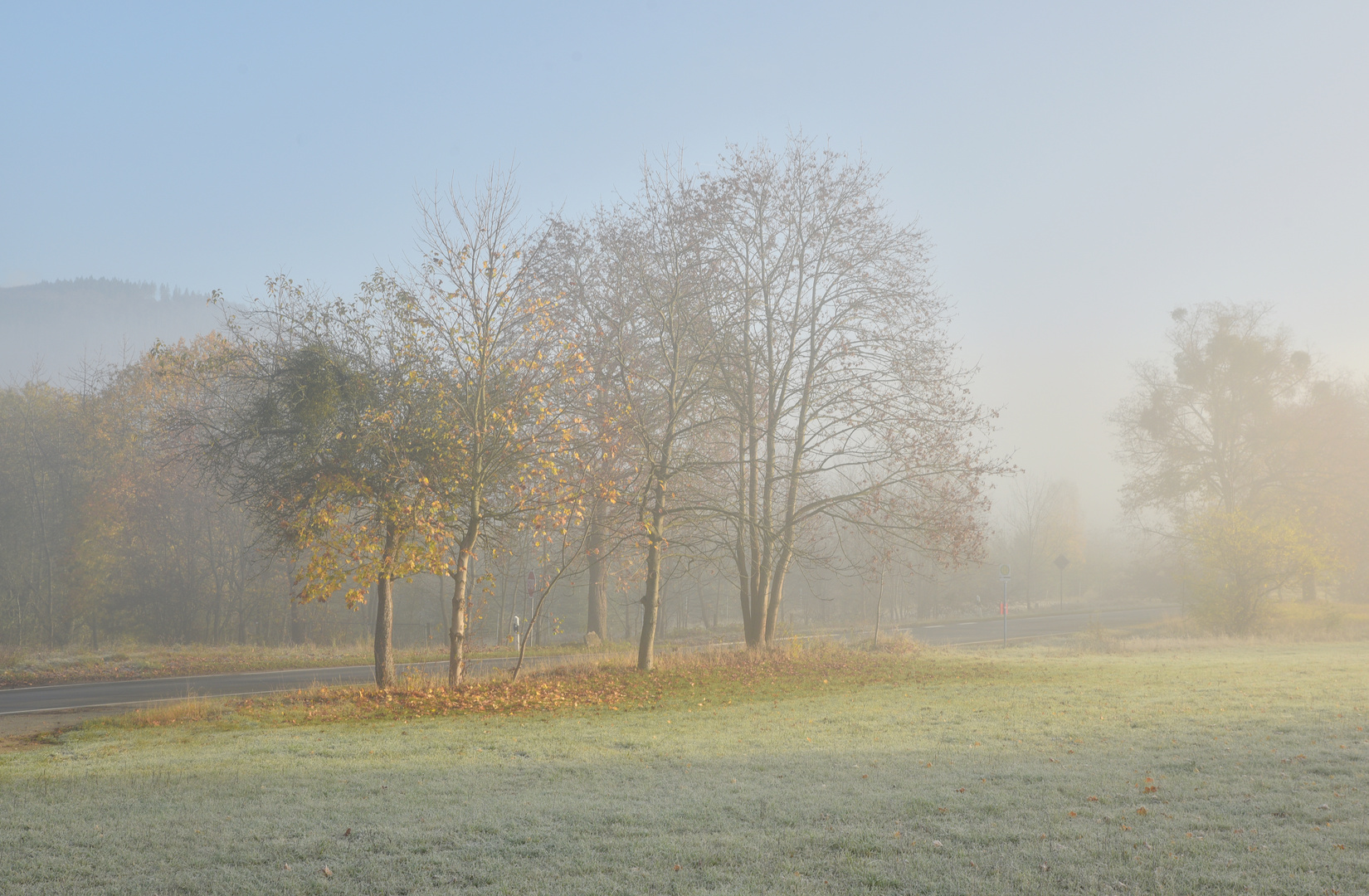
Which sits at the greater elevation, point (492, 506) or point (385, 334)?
point (385, 334)

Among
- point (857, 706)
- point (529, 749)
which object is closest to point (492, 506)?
point (529, 749)

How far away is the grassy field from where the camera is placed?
4785 mm

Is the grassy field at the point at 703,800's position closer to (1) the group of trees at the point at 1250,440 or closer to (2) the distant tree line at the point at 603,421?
(2) the distant tree line at the point at 603,421

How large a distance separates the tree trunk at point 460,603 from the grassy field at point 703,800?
4.77ft

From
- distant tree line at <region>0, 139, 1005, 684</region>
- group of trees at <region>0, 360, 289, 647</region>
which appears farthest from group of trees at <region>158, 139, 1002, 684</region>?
group of trees at <region>0, 360, 289, 647</region>

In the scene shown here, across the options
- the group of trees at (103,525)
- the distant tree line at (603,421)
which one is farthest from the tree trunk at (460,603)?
the group of trees at (103,525)

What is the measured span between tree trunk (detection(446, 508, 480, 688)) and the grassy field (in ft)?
4.77

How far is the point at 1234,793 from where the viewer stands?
6.64 m

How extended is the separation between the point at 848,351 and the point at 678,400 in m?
4.22

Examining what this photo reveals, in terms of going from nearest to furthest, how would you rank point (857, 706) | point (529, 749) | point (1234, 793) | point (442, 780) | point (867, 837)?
point (867, 837), point (1234, 793), point (442, 780), point (529, 749), point (857, 706)

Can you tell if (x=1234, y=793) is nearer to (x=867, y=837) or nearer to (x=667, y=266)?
(x=867, y=837)

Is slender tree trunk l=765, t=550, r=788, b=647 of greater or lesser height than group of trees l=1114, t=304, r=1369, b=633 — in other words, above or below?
below

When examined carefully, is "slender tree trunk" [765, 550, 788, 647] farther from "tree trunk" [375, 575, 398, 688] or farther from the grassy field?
"tree trunk" [375, 575, 398, 688]

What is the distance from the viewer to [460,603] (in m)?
14.0
